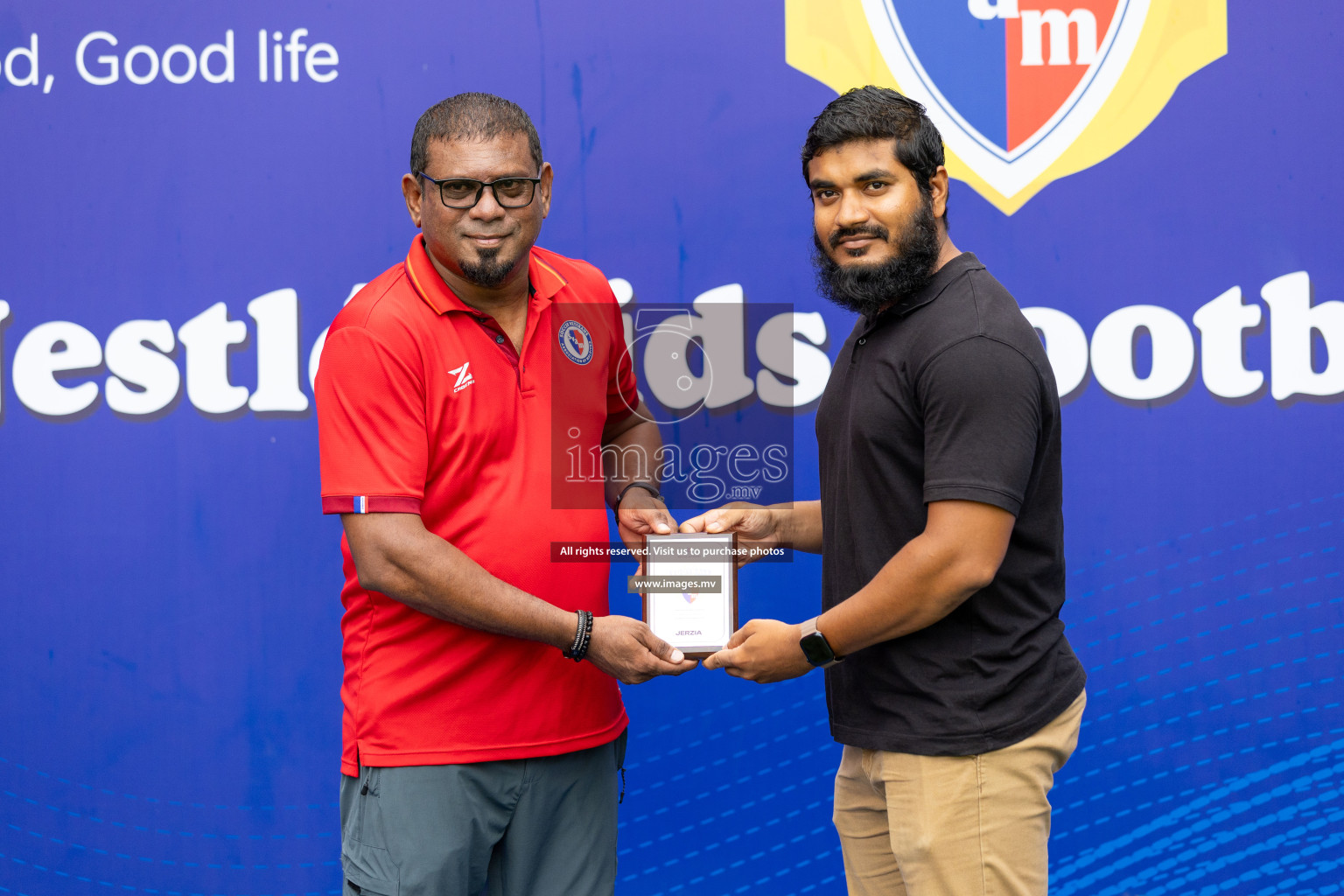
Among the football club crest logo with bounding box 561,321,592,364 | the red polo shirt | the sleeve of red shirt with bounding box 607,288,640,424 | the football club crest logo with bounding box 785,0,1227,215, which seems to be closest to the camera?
the red polo shirt

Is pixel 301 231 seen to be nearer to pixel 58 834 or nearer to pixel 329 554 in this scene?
pixel 329 554

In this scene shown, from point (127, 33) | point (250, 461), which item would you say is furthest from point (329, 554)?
point (127, 33)

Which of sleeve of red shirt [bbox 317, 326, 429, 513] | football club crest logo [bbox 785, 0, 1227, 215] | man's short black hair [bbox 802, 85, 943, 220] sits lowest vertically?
sleeve of red shirt [bbox 317, 326, 429, 513]

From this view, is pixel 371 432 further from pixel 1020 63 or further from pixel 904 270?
pixel 1020 63

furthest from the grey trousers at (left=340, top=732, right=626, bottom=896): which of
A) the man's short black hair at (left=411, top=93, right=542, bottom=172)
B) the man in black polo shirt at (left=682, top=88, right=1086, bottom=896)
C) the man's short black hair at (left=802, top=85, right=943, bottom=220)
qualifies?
the man's short black hair at (left=802, top=85, right=943, bottom=220)

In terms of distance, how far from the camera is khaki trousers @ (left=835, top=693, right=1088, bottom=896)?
188 centimetres

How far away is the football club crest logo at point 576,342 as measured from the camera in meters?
2.26

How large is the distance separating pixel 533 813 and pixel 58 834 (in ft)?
5.48

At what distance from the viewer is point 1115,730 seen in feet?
9.67

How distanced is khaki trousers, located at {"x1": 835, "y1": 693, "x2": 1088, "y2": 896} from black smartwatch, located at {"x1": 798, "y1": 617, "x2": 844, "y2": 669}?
0.68 feet

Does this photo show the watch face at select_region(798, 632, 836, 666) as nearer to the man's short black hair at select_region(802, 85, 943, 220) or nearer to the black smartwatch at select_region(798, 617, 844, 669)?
the black smartwatch at select_region(798, 617, 844, 669)

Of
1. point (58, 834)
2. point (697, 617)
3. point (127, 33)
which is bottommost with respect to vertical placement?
point (58, 834)

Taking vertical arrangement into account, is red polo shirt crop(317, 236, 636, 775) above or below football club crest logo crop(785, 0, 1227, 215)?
below

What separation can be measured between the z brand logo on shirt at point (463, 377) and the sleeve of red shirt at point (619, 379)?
1.39 feet
